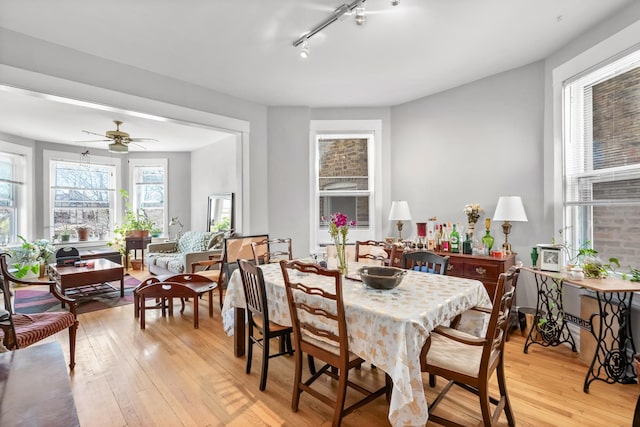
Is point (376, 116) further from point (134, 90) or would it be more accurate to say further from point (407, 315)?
point (407, 315)

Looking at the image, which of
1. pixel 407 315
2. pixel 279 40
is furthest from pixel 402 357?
pixel 279 40

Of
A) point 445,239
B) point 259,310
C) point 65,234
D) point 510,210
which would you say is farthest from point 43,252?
point 510,210

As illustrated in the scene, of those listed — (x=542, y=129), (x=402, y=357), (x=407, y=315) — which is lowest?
(x=402, y=357)

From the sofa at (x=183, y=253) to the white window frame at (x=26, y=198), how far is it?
7.76 feet

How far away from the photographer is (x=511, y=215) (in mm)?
3229

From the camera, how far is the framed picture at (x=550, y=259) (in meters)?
2.74

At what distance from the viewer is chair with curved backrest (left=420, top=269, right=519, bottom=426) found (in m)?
1.55

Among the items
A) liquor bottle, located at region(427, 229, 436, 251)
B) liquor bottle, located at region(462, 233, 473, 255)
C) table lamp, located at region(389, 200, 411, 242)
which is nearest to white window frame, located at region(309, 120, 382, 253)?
table lamp, located at region(389, 200, 411, 242)

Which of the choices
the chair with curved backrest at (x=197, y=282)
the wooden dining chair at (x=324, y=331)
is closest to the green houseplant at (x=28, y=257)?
the chair with curved backrest at (x=197, y=282)

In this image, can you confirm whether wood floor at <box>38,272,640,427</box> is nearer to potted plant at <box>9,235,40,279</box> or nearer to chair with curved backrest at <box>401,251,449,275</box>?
chair with curved backrest at <box>401,251,449,275</box>

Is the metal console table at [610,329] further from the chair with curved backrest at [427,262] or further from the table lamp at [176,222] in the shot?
the table lamp at [176,222]

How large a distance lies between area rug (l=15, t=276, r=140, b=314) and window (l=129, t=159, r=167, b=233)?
2711 millimetres

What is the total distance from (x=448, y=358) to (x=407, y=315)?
41 cm

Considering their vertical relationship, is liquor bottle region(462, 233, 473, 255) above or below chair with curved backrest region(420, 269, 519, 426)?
above
